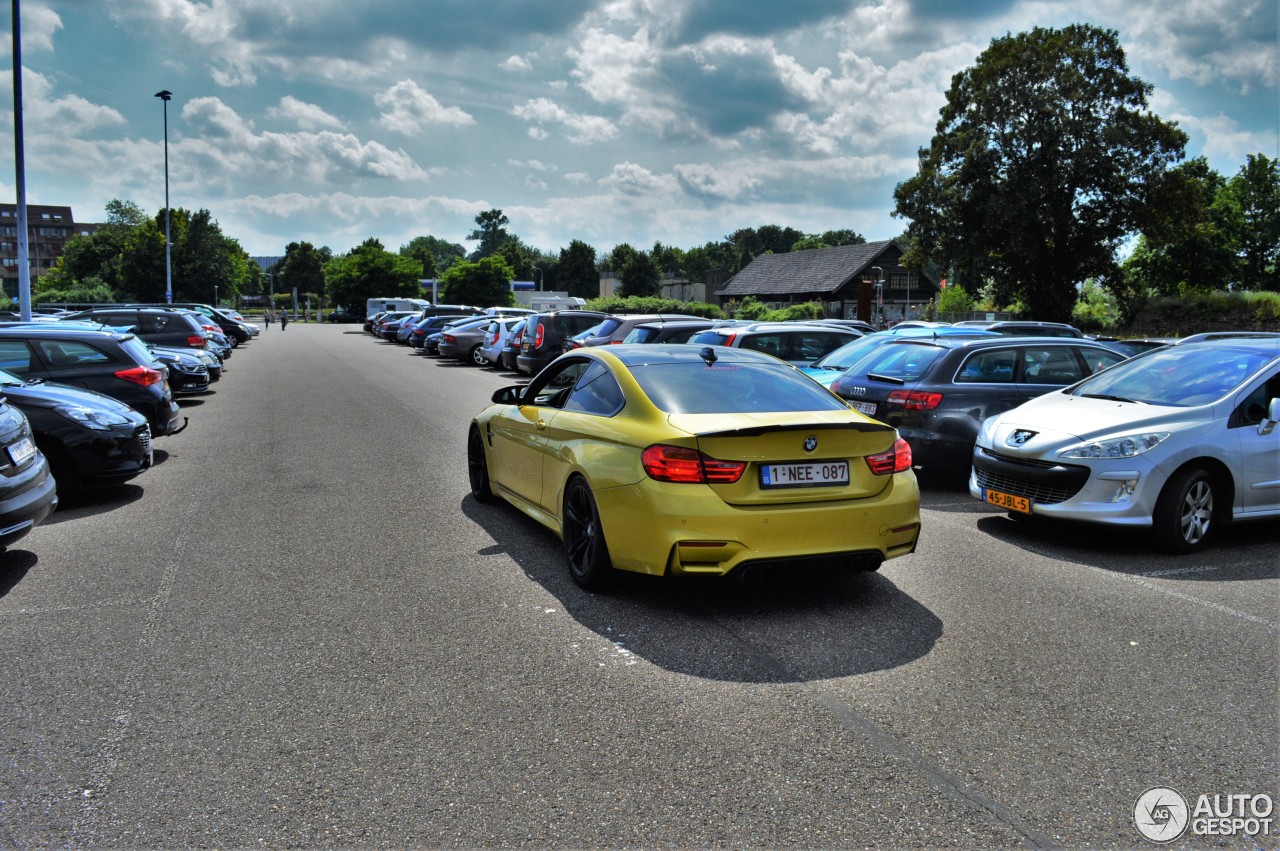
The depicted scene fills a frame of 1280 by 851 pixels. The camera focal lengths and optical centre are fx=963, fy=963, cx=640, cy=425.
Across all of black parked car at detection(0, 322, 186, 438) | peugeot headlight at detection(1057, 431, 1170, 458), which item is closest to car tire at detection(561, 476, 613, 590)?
peugeot headlight at detection(1057, 431, 1170, 458)

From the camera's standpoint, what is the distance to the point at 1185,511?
680 centimetres

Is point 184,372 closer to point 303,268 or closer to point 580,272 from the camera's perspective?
point 580,272

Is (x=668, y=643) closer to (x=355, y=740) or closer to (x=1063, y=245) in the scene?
(x=355, y=740)

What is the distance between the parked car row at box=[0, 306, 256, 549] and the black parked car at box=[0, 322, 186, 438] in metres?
0.01

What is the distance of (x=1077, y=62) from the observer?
38.6 m

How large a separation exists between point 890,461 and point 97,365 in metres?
9.44

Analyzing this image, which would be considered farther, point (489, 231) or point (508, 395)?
point (489, 231)

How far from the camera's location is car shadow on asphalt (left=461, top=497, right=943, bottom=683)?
15.0 ft

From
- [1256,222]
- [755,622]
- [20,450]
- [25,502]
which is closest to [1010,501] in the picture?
[755,622]

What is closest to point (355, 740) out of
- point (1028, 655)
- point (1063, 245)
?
point (1028, 655)

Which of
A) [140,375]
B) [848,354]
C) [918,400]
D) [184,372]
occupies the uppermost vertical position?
[848,354]

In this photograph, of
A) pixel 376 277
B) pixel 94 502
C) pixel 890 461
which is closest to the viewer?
pixel 890 461

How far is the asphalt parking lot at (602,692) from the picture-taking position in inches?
125

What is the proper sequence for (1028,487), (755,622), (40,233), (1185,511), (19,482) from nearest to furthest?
(755,622) < (19,482) < (1185,511) < (1028,487) < (40,233)
